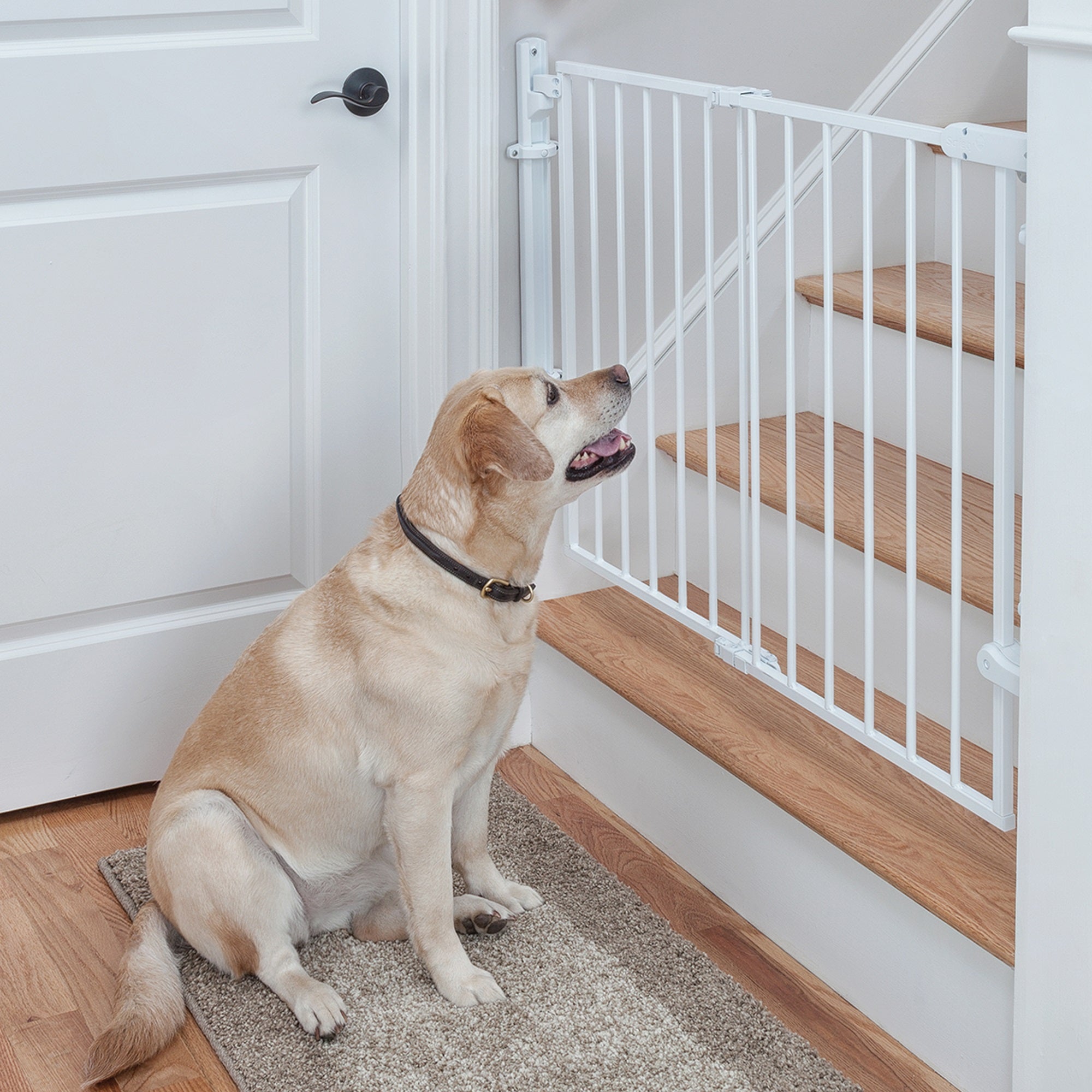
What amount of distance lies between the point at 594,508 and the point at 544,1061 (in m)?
1.09

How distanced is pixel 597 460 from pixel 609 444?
64 millimetres

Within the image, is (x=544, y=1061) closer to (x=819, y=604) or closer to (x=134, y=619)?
(x=819, y=604)

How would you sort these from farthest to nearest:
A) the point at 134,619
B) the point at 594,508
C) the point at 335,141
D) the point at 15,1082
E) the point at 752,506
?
1. the point at 594,508
2. the point at 134,619
3. the point at 335,141
4. the point at 752,506
5. the point at 15,1082

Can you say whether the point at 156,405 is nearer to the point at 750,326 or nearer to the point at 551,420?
the point at 551,420

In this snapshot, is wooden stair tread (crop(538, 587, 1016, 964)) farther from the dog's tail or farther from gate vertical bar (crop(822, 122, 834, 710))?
the dog's tail

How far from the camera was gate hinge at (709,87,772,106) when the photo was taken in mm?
1875

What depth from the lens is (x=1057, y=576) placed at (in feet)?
4.78

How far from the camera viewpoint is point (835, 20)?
8.12 feet

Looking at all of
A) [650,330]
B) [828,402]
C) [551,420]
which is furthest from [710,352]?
[551,420]

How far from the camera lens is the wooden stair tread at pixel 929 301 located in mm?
2197

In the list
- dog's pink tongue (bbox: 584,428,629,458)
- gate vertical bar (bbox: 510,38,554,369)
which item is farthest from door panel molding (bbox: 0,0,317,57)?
dog's pink tongue (bbox: 584,428,629,458)

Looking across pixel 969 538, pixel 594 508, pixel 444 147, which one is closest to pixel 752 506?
pixel 969 538

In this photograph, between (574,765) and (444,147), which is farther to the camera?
(574,765)

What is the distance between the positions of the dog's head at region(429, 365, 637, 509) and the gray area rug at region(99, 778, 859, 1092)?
0.69 metres
